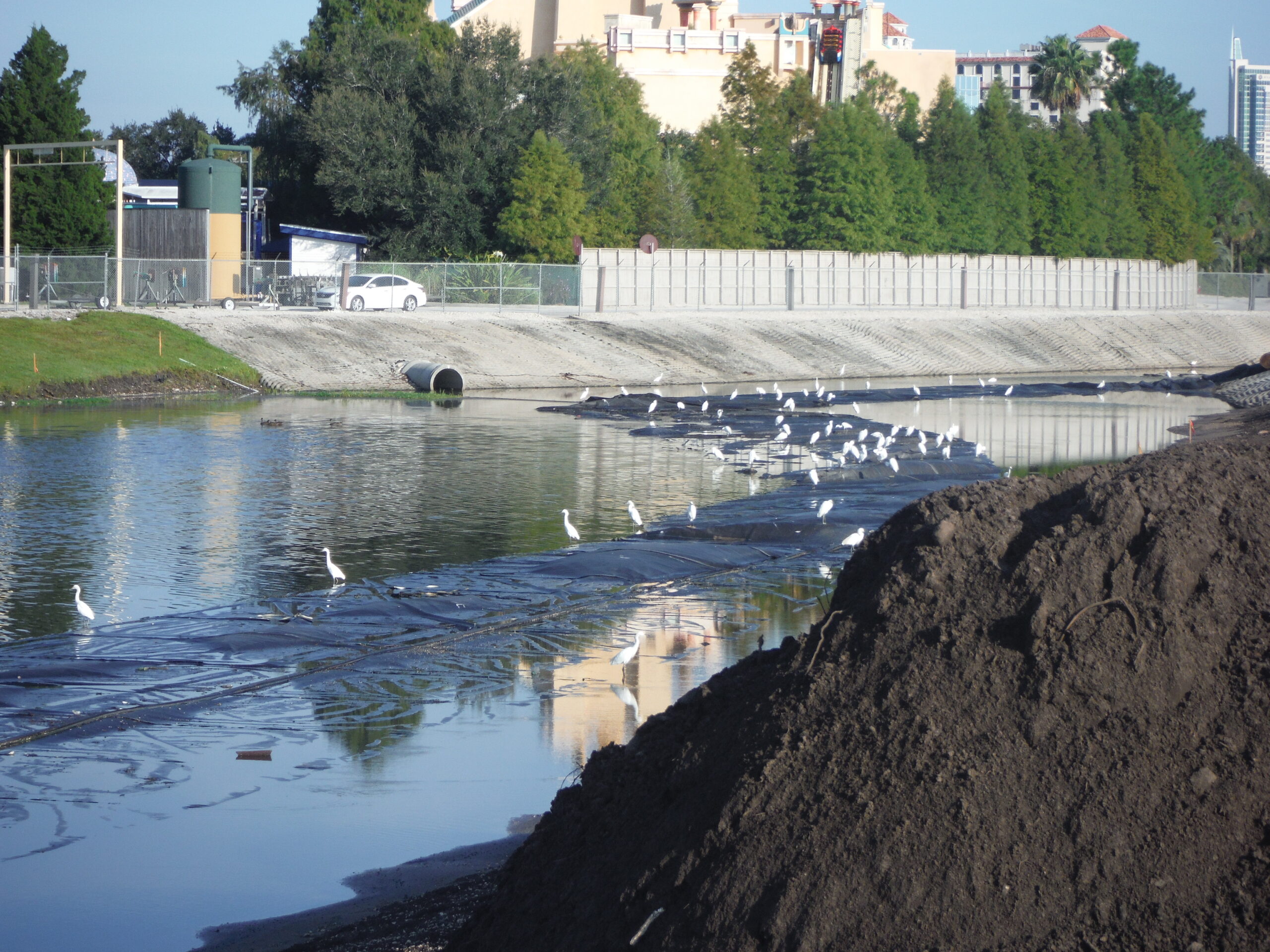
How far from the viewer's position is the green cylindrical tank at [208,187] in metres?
51.3

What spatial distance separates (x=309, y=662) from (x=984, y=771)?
733 centimetres

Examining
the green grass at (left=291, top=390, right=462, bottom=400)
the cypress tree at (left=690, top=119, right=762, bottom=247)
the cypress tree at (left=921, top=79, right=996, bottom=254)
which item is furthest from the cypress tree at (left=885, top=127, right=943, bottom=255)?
the green grass at (left=291, top=390, right=462, bottom=400)

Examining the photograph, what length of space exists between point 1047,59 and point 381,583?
106 m

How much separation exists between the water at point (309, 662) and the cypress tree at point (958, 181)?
54.5 metres

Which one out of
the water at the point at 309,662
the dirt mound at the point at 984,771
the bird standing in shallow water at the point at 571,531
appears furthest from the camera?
Result: the bird standing in shallow water at the point at 571,531

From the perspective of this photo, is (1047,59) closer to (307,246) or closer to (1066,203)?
(1066,203)

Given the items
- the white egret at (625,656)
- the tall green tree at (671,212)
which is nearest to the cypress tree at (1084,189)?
the tall green tree at (671,212)

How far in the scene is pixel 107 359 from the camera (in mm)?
35438

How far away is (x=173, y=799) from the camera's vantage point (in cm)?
824

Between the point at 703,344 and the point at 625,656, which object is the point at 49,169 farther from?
the point at 625,656

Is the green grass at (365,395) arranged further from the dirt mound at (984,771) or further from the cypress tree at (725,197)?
the cypress tree at (725,197)

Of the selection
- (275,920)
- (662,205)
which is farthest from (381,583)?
(662,205)

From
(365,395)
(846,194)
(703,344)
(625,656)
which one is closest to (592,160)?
(846,194)

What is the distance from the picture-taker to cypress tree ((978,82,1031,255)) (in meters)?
79.3
